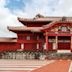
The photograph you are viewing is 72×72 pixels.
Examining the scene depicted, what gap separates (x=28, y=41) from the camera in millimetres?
44125

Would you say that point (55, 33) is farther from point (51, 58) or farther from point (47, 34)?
point (51, 58)

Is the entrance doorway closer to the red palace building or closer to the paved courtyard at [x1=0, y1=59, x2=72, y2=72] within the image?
the red palace building

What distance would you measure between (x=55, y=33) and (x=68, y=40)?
8.68 feet

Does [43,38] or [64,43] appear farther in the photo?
[43,38]

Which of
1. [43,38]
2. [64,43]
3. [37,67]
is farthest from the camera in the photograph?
[43,38]

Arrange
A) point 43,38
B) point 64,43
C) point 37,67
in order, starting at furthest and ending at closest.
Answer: point 43,38
point 64,43
point 37,67

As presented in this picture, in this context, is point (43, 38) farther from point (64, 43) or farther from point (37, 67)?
point (37, 67)

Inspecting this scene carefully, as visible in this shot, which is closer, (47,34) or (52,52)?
(52,52)

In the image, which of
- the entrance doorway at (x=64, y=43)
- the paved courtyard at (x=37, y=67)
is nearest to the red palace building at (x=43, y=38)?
the entrance doorway at (x=64, y=43)

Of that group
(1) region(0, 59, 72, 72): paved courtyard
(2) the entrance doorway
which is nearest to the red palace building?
(2) the entrance doorway

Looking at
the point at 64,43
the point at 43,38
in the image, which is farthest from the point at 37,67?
the point at 43,38

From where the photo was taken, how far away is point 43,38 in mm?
44219

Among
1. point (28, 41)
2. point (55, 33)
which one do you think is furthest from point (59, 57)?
point (28, 41)

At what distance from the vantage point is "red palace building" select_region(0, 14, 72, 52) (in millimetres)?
A: 41812
